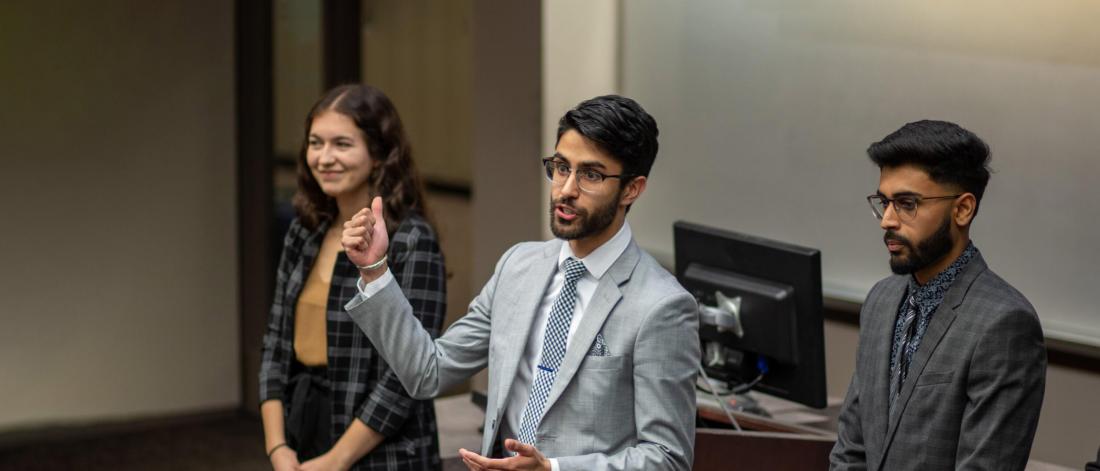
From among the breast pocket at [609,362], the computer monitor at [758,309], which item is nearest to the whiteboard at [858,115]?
the computer monitor at [758,309]

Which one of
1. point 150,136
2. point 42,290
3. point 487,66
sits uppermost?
point 487,66

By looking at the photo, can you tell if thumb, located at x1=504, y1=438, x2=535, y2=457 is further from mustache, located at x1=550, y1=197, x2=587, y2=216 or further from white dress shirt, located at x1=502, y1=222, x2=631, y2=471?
mustache, located at x1=550, y1=197, x2=587, y2=216

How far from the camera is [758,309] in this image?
3375mm

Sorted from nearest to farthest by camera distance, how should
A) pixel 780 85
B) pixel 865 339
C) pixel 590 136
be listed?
pixel 590 136
pixel 865 339
pixel 780 85

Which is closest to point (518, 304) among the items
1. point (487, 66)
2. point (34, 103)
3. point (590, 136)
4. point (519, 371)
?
point (519, 371)

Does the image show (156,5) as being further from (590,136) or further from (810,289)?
(590,136)

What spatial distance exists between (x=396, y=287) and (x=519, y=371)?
267mm

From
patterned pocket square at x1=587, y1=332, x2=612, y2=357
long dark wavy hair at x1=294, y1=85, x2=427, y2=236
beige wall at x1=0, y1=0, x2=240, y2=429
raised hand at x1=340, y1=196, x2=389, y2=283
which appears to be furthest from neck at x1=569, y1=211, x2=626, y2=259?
beige wall at x1=0, y1=0, x2=240, y2=429

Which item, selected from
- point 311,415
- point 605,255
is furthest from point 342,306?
point 605,255

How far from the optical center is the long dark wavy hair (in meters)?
3.08

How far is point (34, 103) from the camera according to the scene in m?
5.86

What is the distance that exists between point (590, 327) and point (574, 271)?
0.44 feet

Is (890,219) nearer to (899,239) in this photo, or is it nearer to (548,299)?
(899,239)

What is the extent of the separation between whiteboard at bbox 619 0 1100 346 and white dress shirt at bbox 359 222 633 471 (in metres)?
2.08
